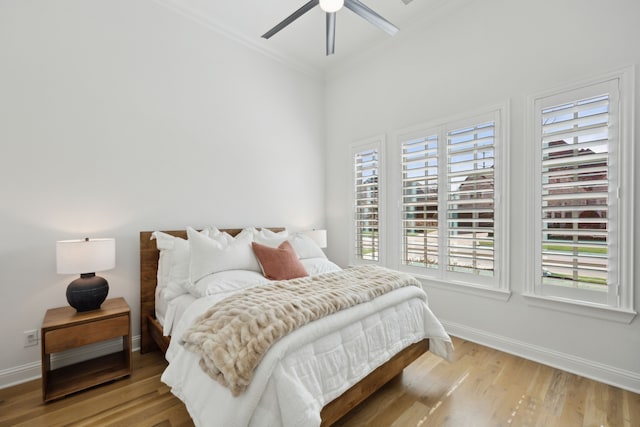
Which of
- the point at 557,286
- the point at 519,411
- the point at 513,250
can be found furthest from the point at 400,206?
the point at 519,411

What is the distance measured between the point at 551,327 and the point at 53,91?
176 inches

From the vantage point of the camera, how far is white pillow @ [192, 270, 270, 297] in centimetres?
216

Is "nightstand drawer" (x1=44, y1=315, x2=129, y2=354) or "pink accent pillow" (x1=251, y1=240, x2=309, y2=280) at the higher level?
"pink accent pillow" (x1=251, y1=240, x2=309, y2=280)

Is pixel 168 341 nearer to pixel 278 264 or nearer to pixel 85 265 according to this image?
pixel 85 265

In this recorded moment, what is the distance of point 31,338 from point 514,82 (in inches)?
177

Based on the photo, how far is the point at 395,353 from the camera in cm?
193

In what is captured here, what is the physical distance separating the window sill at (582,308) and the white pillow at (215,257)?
2429 millimetres

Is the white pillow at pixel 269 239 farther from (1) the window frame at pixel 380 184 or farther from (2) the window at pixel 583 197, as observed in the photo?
(2) the window at pixel 583 197

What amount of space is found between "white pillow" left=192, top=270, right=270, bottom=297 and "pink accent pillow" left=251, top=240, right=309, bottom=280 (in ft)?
0.32

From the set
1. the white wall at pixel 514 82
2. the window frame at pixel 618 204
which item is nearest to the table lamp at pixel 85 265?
the white wall at pixel 514 82

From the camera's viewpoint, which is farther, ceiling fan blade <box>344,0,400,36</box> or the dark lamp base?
the dark lamp base

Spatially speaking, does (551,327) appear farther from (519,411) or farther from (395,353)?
(395,353)

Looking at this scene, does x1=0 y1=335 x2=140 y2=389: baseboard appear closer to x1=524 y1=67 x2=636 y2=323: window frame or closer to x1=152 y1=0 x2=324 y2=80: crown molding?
x1=152 y1=0 x2=324 y2=80: crown molding

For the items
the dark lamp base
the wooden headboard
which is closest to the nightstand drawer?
the dark lamp base
